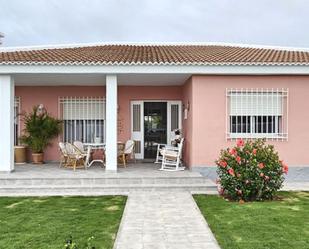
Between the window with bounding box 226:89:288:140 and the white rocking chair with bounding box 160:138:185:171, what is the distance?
72.5 inches

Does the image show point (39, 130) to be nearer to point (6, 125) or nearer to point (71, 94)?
point (71, 94)

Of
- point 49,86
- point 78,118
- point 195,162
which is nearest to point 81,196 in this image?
point 195,162

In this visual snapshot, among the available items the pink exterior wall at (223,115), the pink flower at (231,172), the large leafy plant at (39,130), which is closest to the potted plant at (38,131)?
the large leafy plant at (39,130)

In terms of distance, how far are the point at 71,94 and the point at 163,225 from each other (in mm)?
10001

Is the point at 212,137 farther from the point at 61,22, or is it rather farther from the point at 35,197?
the point at 61,22

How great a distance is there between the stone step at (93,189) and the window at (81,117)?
525 centimetres

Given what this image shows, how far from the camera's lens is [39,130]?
1516 cm

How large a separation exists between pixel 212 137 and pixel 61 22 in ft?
→ 80.7

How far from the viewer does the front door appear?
16.6 meters

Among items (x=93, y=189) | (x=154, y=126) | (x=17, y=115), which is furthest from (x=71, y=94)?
(x=93, y=189)

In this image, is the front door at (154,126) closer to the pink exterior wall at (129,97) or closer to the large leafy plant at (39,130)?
the pink exterior wall at (129,97)

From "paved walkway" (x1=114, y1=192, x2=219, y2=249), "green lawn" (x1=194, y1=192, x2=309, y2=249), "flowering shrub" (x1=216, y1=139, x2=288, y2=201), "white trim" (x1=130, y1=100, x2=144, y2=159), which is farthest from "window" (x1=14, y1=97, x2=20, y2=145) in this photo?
"flowering shrub" (x1=216, y1=139, x2=288, y2=201)

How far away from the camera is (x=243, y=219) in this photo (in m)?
7.82

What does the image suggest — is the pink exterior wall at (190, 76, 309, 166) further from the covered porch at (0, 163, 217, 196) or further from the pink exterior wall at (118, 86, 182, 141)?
the pink exterior wall at (118, 86, 182, 141)
